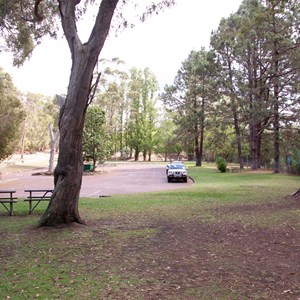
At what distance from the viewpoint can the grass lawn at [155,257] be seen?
4.61m

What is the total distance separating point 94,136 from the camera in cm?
3691

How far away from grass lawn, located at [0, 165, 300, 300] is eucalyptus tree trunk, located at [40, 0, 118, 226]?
459 mm

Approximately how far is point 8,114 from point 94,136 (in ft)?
36.4

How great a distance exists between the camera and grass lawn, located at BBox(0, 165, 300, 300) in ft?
15.1

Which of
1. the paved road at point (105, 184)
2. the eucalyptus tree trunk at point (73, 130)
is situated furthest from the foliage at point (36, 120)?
the eucalyptus tree trunk at point (73, 130)

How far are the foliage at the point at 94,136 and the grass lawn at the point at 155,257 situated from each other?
26.4 m

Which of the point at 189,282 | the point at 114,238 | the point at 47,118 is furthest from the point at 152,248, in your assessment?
the point at 47,118

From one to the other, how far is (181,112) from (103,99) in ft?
49.7

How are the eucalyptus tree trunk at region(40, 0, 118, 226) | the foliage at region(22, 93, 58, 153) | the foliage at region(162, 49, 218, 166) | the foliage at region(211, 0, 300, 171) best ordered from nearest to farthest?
the eucalyptus tree trunk at region(40, 0, 118, 226)
the foliage at region(211, 0, 300, 171)
the foliage at region(162, 49, 218, 166)
the foliage at region(22, 93, 58, 153)

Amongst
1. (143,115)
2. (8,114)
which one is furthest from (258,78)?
(143,115)

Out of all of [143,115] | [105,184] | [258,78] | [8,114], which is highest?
[143,115]

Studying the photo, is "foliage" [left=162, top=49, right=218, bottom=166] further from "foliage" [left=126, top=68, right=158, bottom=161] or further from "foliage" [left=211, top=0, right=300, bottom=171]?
"foliage" [left=126, top=68, right=158, bottom=161]

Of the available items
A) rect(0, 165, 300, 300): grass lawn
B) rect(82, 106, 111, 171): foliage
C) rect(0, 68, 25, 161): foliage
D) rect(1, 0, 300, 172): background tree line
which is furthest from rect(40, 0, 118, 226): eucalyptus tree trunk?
rect(82, 106, 111, 171): foliage

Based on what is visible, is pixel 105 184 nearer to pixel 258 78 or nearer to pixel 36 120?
pixel 258 78
